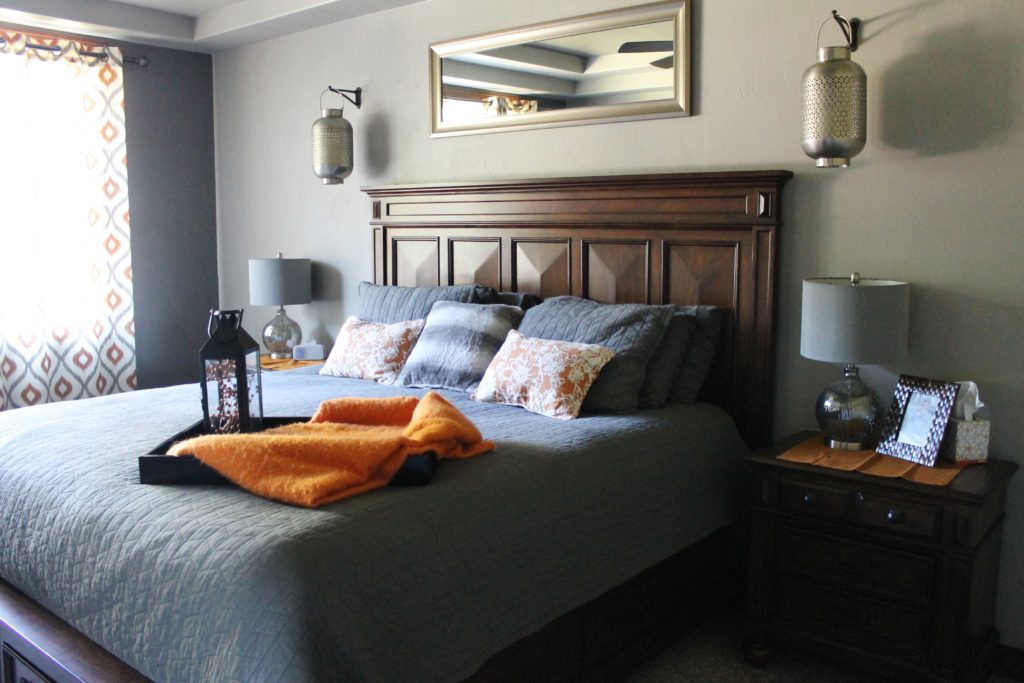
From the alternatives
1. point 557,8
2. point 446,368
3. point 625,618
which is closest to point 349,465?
point 625,618

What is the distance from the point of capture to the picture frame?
246cm

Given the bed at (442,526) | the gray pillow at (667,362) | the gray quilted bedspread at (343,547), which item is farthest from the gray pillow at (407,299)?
the gray quilted bedspread at (343,547)

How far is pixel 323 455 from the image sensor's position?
2.02m

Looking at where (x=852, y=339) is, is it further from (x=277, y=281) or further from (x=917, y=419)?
(x=277, y=281)

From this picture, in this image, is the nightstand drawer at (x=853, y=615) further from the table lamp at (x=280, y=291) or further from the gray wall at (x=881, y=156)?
the table lamp at (x=280, y=291)

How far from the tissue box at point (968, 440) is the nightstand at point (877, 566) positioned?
0.12 ft

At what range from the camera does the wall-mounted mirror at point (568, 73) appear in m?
3.18

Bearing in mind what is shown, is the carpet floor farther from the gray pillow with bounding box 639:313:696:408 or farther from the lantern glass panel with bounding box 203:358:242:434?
the lantern glass panel with bounding box 203:358:242:434

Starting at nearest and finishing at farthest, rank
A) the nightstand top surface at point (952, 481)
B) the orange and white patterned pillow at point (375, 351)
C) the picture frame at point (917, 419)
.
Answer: the nightstand top surface at point (952, 481), the picture frame at point (917, 419), the orange and white patterned pillow at point (375, 351)

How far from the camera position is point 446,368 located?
10.5 ft

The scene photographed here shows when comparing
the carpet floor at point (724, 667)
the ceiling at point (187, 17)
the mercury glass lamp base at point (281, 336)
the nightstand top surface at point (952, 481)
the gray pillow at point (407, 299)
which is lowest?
the carpet floor at point (724, 667)

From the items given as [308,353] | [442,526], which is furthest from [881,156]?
[308,353]

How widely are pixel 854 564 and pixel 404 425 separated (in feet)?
4.24

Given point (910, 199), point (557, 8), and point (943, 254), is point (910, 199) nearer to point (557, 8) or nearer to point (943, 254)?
point (943, 254)
